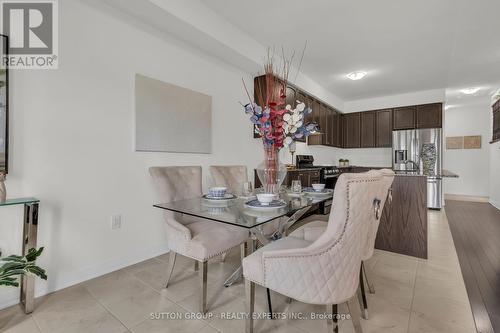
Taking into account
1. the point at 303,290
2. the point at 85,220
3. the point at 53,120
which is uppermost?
the point at 53,120

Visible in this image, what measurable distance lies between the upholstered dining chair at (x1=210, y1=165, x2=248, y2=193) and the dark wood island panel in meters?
1.63

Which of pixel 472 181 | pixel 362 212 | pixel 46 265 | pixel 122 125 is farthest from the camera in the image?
pixel 472 181

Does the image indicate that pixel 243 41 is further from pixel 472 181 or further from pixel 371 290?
pixel 472 181

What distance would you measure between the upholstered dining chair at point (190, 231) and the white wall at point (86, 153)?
1.75ft

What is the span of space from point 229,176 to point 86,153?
1315 mm

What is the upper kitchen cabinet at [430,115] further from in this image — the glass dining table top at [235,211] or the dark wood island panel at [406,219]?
the glass dining table top at [235,211]

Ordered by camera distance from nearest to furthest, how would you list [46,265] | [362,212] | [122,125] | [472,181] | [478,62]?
[362,212] < [46,265] < [122,125] < [478,62] < [472,181]

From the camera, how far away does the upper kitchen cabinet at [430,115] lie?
4953 millimetres

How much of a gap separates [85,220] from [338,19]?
127 inches

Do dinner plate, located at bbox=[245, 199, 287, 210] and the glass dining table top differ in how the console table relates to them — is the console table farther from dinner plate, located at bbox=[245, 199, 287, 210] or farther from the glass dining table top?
dinner plate, located at bbox=[245, 199, 287, 210]

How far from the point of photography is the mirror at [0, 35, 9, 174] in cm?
155

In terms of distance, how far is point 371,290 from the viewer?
181cm

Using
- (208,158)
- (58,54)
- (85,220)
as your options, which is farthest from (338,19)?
(85,220)

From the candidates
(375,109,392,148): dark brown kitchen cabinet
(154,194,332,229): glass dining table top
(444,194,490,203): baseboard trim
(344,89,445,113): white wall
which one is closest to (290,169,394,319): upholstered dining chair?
(154,194,332,229): glass dining table top
